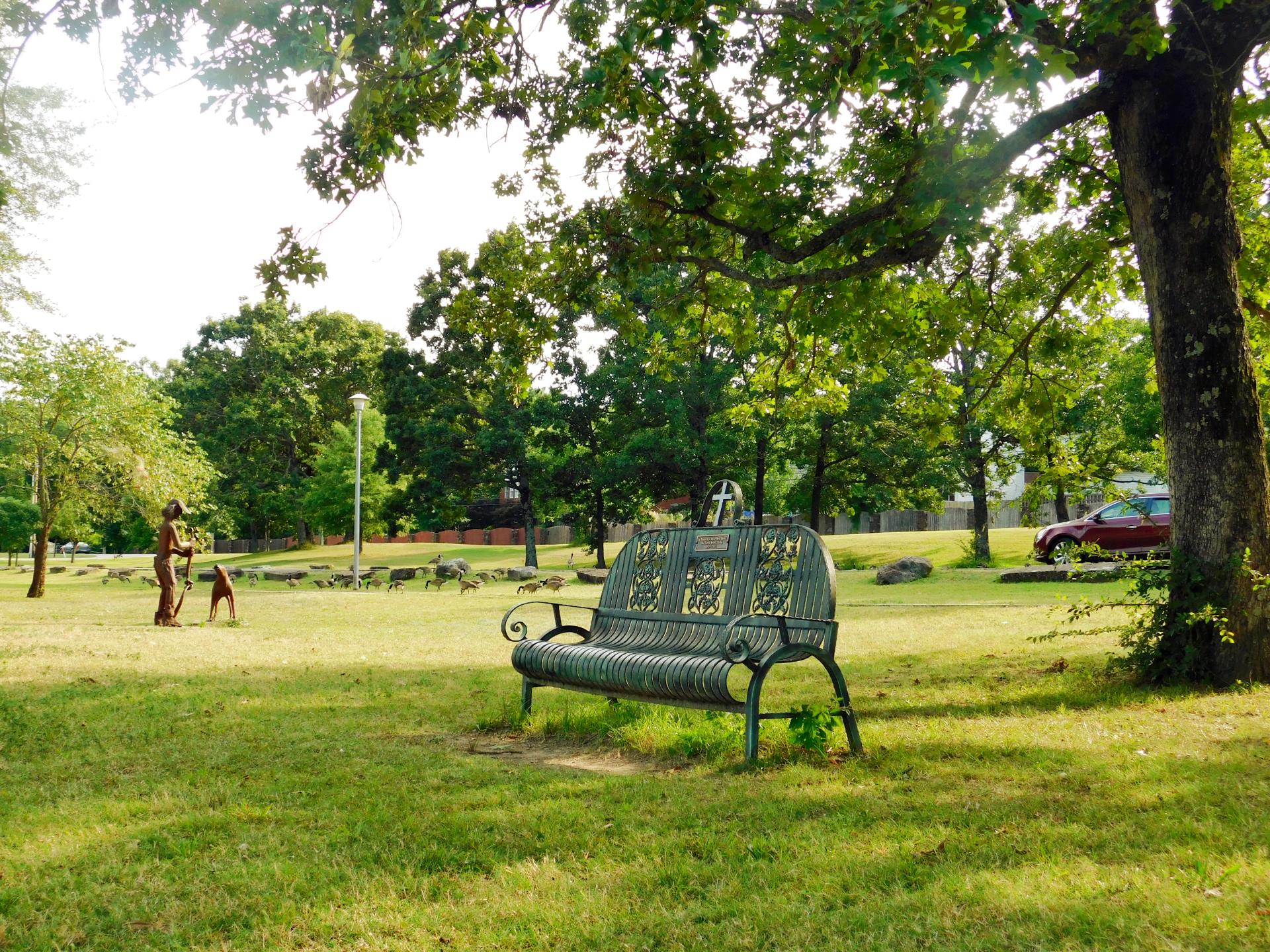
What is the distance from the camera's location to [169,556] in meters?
14.3

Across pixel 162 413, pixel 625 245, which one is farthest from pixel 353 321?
pixel 625 245

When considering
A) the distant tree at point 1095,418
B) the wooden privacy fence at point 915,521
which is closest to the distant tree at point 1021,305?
the distant tree at point 1095,418

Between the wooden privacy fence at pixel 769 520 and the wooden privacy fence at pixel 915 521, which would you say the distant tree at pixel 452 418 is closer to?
the wooden privacy fence at pixel 769 520

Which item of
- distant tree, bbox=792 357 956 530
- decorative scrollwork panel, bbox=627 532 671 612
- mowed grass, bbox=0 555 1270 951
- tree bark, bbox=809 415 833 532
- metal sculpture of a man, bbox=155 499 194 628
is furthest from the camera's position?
tree bark, bbox=809 415 833 532

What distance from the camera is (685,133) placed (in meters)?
9.01

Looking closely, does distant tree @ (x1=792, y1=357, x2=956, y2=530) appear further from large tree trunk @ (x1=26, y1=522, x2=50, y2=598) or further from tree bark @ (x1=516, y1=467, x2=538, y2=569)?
large tree trunk @ (x1=26, y1=522, x2=50, y2=598)

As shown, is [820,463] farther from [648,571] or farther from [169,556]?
[648,571]

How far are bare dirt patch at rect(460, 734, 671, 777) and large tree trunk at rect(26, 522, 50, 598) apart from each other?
2172cm

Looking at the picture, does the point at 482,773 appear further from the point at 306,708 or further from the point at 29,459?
the point at 29,459

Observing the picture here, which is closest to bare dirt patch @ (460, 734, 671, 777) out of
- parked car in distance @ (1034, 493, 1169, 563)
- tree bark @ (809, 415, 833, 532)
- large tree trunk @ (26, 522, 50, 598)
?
parked car in distance @ (1034, 493, 1169, 563)

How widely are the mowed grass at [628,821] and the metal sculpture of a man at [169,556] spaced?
5.74 meters

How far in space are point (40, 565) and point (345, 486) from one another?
85.5ft

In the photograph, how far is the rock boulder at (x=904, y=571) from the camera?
24094mm

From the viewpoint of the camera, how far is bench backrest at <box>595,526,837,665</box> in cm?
593
